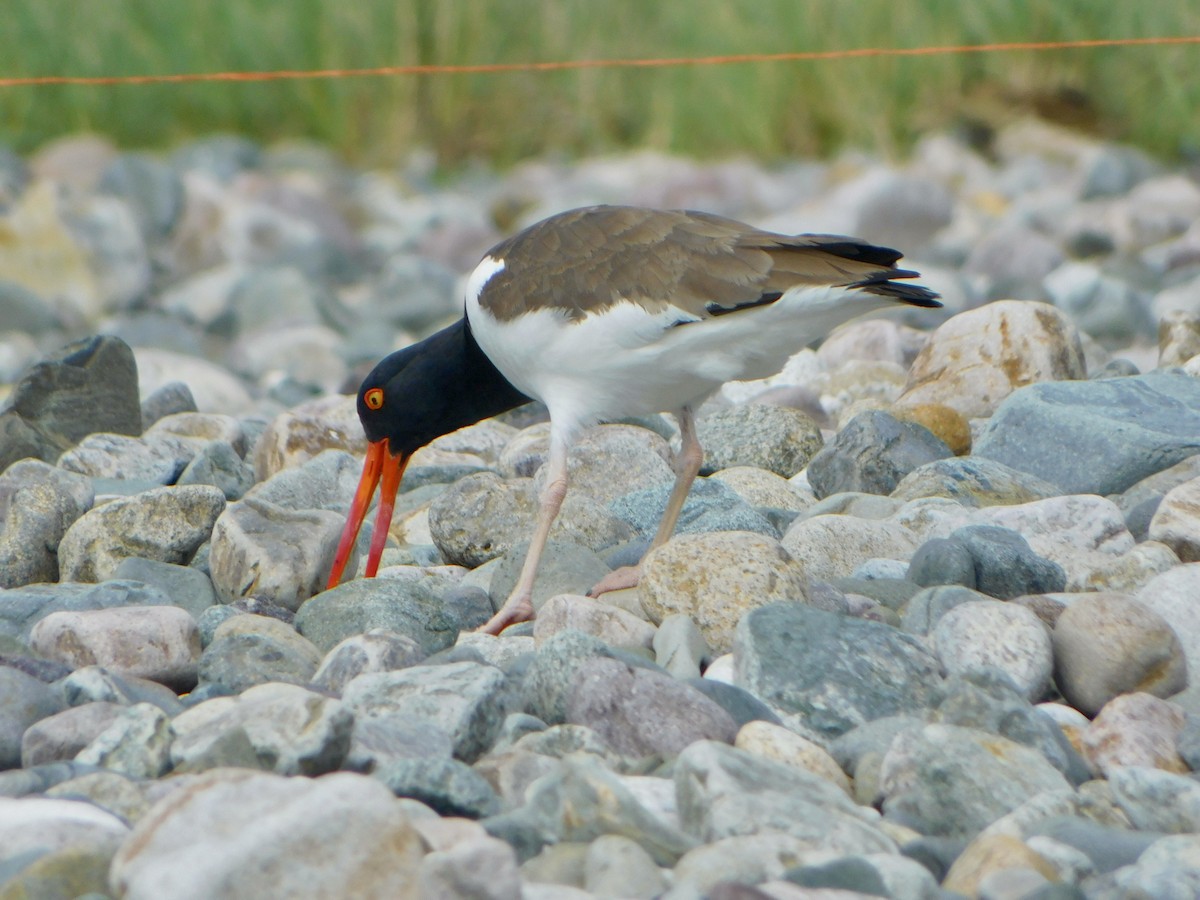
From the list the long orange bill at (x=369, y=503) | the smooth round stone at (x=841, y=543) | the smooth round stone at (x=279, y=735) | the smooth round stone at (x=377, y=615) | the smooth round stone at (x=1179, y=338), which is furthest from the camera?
the smooth round stone at (x=1179, y=338)

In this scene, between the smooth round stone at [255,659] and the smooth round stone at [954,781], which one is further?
the smooth round stone at [255,659]

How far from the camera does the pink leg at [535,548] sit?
12.7 feet

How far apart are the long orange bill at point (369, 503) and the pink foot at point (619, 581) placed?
706 mm

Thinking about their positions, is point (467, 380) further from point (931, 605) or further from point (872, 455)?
point (931, 605)

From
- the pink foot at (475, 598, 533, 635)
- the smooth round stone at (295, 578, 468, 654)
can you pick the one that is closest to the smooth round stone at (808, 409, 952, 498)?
the pink foot at (475, 598, 533, 635)

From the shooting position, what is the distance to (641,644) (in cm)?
349

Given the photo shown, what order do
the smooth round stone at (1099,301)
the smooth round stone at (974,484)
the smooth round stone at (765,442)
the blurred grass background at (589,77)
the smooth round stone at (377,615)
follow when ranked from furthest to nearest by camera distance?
the blurred grass background at (589,77) < the smooth round stone at (1099,301) < the smooth round stone at (765,442) < the smooth round stone at (974,484) < the smooth round stone at (377,615)

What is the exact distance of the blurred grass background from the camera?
38.6 ft

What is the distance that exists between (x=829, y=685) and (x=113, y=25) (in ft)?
40.4

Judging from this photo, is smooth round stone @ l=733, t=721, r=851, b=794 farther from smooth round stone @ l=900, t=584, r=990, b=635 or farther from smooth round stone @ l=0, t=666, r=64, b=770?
smooth round stone @ l=0, t=666, r=64, b=770

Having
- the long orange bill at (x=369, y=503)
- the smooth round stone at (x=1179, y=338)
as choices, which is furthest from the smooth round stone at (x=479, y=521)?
the smooth round stone at (x=1179, y=338)

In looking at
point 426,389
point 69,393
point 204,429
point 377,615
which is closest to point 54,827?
point 377,615

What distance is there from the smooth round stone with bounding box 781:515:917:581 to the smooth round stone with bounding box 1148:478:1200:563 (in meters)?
0.63

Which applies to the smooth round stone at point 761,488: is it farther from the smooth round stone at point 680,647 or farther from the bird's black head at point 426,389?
the smooth round stone at point 680,647
